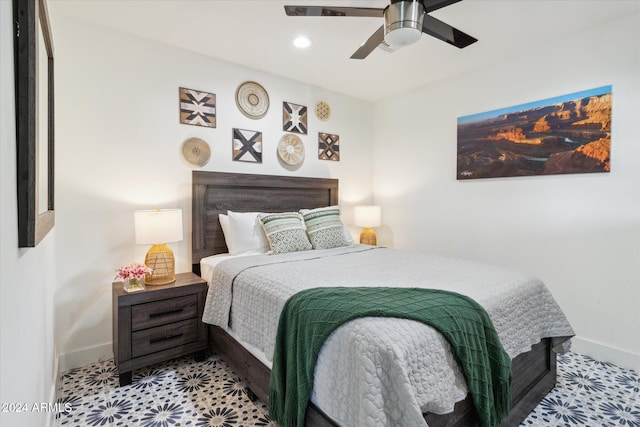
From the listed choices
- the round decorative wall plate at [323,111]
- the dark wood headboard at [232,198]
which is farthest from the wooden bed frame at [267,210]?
the round decorative wall plate at [323,111]

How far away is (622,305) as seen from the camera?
2.45 m

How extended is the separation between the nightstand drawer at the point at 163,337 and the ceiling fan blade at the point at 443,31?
99.7 inches

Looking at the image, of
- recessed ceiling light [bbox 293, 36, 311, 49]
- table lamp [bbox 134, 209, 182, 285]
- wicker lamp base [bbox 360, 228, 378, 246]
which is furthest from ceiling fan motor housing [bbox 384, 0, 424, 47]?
wicker lamp base [bbox 360, 228, 378, 246]

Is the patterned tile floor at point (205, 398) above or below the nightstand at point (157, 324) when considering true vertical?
below

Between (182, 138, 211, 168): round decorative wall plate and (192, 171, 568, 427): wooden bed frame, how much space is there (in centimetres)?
12

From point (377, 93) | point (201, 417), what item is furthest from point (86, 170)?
point (377, 93)

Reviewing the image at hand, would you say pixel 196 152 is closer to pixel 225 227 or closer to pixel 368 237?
pixel 225 227

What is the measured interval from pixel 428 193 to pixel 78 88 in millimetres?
3394

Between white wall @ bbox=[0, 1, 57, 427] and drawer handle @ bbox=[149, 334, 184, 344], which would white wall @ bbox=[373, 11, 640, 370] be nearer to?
drawer handle @ bbox=[149, 334, 184, 344]

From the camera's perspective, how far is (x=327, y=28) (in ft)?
8.20

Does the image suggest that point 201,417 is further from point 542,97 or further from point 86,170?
point 542,97

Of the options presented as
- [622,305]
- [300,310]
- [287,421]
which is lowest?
[287,421]

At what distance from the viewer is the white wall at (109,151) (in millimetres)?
2365

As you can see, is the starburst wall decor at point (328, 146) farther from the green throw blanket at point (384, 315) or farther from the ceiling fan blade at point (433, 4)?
the green throw blanket at point (384, 315)
